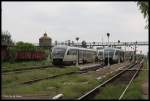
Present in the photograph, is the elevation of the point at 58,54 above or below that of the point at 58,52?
below

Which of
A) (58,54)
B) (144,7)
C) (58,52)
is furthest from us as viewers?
(58,52)

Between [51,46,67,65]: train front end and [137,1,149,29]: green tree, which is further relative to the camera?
[51,46,67,65]: train front end

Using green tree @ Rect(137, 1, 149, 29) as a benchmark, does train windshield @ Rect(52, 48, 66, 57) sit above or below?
below

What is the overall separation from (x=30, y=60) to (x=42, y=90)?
49.5 metres

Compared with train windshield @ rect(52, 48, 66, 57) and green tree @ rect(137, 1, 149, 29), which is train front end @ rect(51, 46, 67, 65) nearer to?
train windshield @ rect(52, 48, 66, 57)

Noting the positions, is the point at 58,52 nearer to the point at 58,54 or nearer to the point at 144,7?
the point at 58,54

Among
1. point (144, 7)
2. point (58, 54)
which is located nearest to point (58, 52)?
point (58, 54)

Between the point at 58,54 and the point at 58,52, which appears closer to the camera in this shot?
the point at 58,54

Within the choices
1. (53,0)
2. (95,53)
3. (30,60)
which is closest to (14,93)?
(53,0)

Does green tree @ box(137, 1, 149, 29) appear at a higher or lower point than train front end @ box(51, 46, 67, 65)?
higher

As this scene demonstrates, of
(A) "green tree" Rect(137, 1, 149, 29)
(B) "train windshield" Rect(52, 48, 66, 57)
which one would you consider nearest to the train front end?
(B) "train windshield" Rect(52, 48, 66, 57)

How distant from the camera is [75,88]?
80.3 feet

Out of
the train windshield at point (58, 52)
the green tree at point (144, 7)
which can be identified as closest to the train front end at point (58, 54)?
the train windshield at point (58, 52)

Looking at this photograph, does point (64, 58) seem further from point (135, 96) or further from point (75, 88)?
Result: point (135, 96)
